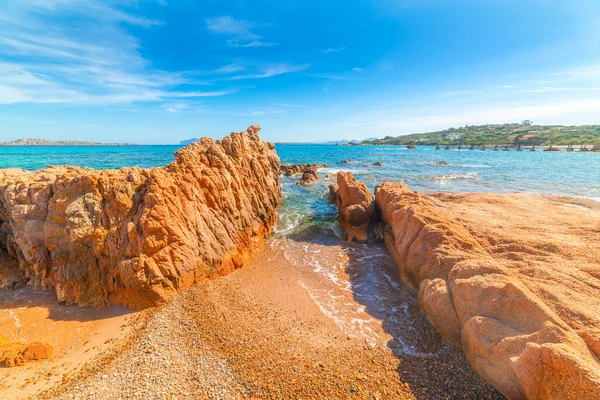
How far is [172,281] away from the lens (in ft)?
34.8

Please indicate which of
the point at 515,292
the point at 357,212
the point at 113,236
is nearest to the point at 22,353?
the point at 113,236

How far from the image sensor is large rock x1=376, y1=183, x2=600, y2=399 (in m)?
5.48

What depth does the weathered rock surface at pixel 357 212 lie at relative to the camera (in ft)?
59.4

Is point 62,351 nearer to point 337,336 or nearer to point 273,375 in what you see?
point 273,375

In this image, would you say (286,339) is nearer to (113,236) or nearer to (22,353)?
(22,353)

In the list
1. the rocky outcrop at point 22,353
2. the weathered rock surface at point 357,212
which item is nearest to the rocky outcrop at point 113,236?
the rocky outcrop at point 22,353

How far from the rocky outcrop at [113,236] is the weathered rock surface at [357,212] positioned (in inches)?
338

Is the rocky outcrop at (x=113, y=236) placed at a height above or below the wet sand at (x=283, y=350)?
above

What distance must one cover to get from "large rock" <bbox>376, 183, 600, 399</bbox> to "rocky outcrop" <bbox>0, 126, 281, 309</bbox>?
368 inches

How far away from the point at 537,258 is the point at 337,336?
7.76 meters

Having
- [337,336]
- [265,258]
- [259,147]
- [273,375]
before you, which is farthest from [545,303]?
[259,147]

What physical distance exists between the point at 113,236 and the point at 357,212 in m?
14.4

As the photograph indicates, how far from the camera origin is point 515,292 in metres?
6.98

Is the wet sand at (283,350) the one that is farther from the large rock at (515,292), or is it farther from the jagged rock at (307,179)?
the jagged rock at (307,179)
